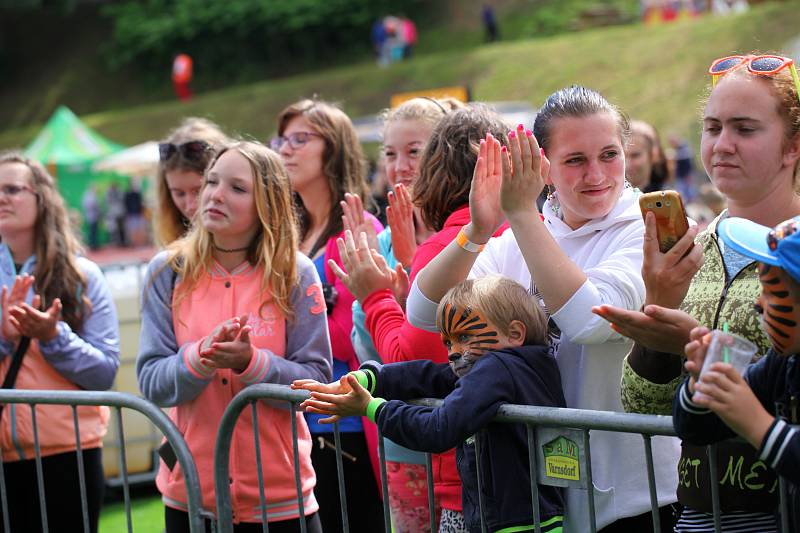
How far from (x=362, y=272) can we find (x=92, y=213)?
27.3 m

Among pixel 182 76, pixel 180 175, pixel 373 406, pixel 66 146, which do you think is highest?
pixel 182 76

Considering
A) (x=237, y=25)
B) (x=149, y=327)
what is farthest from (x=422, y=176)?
(x=237, y=25)

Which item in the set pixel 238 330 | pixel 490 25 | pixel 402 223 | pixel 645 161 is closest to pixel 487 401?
pixel 238 330

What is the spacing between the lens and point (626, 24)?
36.5m

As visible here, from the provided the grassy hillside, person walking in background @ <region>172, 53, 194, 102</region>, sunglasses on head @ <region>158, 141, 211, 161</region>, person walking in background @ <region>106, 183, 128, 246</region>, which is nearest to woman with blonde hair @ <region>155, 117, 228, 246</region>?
sunglasses on head @ <region>158, 141, 211, 161</region>

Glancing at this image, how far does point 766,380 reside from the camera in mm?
2311

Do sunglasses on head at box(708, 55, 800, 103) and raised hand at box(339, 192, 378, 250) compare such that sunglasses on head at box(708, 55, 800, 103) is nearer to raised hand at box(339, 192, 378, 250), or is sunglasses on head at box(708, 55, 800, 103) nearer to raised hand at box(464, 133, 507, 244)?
raised hand at box(464, 133, 507, 244)

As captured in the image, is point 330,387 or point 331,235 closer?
point 330,387

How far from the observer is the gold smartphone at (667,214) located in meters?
2.43

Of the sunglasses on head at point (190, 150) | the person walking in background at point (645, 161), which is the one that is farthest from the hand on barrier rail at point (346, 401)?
the person walking in background at point (645, 161)

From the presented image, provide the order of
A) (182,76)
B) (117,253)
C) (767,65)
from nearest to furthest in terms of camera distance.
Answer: (767,65) < (117,253) < (182,76)

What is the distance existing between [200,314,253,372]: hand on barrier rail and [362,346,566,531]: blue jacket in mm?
748

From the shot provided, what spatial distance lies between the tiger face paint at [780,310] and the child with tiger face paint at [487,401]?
0.77m

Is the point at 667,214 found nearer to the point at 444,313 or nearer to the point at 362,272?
the point at 444,313
